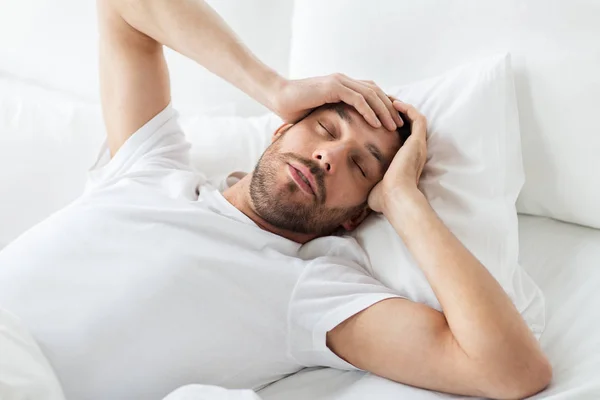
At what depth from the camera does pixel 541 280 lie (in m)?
1.31

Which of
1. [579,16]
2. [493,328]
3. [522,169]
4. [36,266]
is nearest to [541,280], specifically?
[522,169]

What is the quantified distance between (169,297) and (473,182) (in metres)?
0.60

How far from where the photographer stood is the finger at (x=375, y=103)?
1317mm

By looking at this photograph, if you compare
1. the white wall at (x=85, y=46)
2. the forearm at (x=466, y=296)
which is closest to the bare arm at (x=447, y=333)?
the forearm at (x=466, y=296)

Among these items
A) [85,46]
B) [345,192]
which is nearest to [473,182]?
[345,192]

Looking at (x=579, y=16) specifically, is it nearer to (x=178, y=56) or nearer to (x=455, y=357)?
(x=455, y=357)

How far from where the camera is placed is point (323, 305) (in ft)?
3.75

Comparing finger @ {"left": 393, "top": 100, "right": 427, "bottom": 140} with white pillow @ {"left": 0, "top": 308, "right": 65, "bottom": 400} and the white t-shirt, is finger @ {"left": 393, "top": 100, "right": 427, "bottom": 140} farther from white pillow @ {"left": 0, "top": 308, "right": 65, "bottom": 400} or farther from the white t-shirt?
white pillow @ {"left": 0, "top": 308, "right": 65, "bottom": 400}

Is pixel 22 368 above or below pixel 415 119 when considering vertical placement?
below

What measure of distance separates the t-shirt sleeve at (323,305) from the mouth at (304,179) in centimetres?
15

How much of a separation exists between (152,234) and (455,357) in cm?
57

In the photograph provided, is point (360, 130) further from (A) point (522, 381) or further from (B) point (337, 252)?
(A) point (522, 381)

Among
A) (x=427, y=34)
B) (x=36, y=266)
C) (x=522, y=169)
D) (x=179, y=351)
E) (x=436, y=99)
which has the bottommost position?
(x=179, y=351)

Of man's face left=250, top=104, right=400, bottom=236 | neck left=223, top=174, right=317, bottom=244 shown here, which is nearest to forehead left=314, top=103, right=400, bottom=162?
man's face left=250, top=104, right=400, bottom=236
